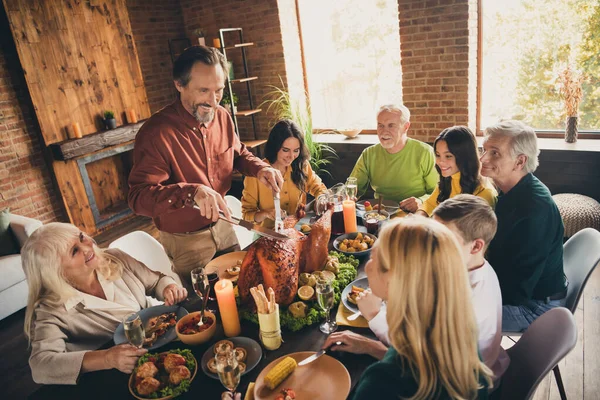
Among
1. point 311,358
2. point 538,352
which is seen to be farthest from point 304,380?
point 538,352

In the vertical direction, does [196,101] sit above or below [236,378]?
above

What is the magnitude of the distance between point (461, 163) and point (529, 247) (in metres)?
0.66

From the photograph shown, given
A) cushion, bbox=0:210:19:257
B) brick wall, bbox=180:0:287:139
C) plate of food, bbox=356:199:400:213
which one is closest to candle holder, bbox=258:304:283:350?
plate of food, bbox=356:199:400:213

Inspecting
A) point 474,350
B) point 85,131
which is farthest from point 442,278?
point 85,131

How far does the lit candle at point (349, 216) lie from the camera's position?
212 cm

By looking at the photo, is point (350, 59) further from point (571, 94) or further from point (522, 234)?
point (522, 234)

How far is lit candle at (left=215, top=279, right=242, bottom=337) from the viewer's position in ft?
4.61

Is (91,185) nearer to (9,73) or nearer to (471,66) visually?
(9,73)

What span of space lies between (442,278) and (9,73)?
4553 mm

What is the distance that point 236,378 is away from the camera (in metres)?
1.12

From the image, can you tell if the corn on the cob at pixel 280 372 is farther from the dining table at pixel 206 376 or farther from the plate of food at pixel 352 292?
the plate of food at pixel 352 292

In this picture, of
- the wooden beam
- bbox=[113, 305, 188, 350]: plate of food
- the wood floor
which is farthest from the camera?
the wooden beam

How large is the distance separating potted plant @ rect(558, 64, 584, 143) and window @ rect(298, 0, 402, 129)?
5.19 ft

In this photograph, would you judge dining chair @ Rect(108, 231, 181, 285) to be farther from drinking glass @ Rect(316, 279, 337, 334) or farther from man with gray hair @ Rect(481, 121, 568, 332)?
man with gray hair @ Rect(481, 121, 568, 332)
